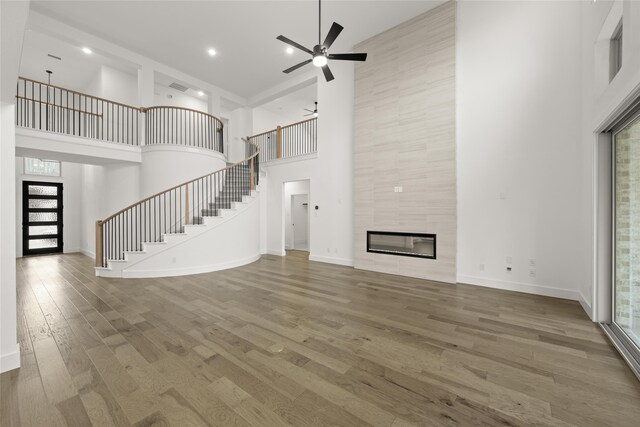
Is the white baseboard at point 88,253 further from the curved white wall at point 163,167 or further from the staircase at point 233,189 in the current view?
the staircase at point 233,189

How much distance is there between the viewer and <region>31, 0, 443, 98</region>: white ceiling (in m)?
5.62

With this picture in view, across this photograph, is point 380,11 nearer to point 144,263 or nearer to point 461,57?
point 461,57

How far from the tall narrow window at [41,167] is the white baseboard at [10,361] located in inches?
397

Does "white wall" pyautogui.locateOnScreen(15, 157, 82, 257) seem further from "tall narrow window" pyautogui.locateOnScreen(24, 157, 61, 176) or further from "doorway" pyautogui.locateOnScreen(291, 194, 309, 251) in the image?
"doorway" pyautogui.locateOnScreen(291, 194, 309, 251)

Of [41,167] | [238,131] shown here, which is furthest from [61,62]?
[238,131]

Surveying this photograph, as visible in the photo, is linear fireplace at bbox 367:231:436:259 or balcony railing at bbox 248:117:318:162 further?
balcony railing at bbox 248:117:318:162

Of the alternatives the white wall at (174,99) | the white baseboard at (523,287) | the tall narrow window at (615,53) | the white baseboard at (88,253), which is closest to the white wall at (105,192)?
the white baseboard at (88,253)

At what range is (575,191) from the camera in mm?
4098

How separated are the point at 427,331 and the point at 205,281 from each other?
4.21 m

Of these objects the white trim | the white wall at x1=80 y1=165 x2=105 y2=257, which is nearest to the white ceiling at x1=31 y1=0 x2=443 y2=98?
the white wall at x1=80 y1=165 x2=105 y2=257

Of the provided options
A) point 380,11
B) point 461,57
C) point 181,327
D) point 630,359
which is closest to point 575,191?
point 630,359

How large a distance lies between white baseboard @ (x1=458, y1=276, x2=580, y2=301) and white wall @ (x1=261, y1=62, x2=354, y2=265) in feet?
9.31

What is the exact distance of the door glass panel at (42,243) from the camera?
9047 mm

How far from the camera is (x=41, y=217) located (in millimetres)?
9305
